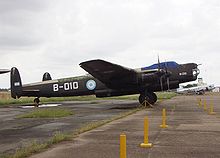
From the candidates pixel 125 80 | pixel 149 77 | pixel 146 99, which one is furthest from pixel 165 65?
pixel 125 80

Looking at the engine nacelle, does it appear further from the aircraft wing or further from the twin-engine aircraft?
the aircraft wing

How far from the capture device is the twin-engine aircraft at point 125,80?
25.5 m

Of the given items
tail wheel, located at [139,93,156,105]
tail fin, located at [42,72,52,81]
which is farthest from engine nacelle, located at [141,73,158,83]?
tail fin, located at [42,72,52,81]

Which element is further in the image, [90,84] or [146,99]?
[90,84]

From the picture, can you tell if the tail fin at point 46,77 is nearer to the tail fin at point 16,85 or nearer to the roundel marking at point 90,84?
the tail fin at point 16,85

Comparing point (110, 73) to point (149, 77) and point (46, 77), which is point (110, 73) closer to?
point (149, 77)

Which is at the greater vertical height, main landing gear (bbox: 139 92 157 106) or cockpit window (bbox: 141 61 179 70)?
cockpit window (bbox: 141 61 179 70)

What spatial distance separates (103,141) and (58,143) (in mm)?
1288

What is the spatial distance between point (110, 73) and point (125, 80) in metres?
1.41

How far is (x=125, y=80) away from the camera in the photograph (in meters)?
26.4

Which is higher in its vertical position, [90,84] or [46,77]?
[46,77]

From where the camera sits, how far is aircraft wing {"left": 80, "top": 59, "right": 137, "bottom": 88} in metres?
24.6

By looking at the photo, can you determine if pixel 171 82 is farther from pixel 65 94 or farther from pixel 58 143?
pixel 58 143

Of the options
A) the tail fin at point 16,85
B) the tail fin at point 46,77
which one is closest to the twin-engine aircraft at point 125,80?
the tail fin at point 16,85
